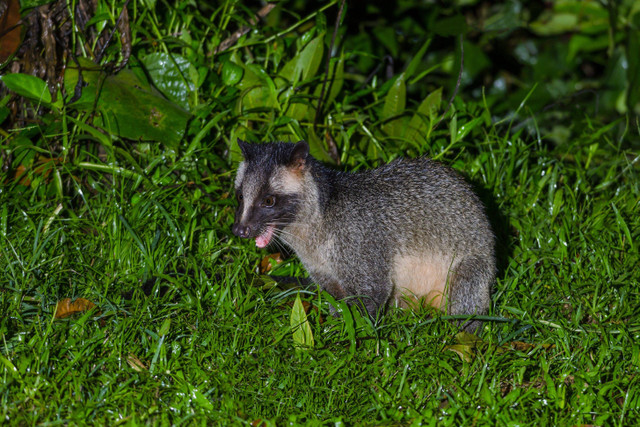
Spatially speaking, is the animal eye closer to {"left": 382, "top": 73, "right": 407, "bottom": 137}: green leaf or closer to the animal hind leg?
the animal hind leg

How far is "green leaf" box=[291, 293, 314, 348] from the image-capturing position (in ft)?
13.0

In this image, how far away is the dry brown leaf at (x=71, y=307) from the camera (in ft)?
13.2

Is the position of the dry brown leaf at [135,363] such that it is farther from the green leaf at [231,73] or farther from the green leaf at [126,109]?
the green leaf at [231,73]

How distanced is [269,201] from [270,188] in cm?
8

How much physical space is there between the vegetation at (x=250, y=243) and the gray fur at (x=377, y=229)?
8.0 inches

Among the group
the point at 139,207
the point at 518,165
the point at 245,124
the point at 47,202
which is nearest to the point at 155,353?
the point at 139,207

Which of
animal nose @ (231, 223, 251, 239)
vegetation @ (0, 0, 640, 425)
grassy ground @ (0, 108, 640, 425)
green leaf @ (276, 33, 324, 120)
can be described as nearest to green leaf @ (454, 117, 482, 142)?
vegetation @ (0, 0, 640, 425)

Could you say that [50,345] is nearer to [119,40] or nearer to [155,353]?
[155,353]

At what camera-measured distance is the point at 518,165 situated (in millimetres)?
5867

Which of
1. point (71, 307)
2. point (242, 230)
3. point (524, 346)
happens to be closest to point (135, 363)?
point (71, 307)

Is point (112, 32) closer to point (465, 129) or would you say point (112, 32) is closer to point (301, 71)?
point (301, 71)

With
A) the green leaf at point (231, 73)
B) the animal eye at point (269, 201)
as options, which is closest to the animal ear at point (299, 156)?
the animal eye at point (269, 201)

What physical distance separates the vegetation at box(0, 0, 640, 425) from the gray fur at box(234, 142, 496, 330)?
20cm

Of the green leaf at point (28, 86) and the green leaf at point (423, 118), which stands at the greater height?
the green leaf at point (28, 86)
